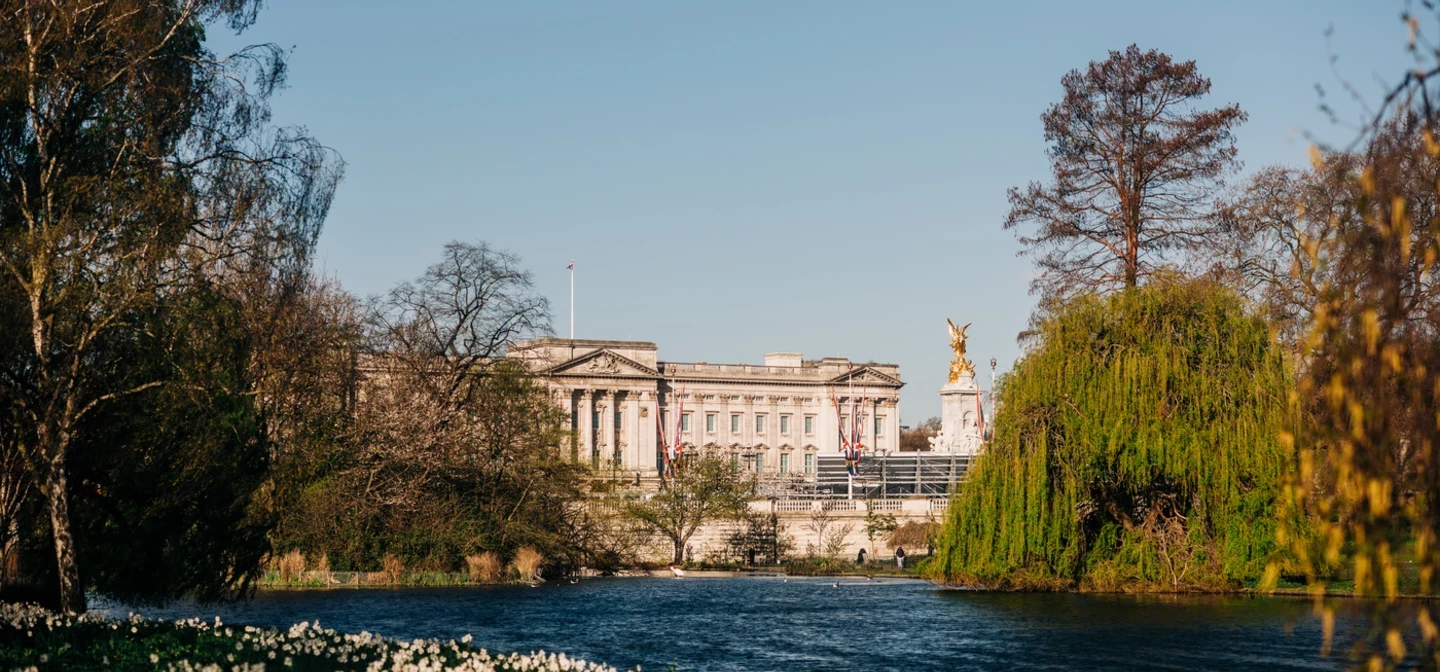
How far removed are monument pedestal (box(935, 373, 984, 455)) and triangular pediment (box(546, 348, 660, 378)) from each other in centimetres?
Result: 4706

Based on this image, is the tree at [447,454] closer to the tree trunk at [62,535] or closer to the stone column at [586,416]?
the tree trunk at [62,535]

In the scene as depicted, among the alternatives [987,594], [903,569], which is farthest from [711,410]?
[987,594]

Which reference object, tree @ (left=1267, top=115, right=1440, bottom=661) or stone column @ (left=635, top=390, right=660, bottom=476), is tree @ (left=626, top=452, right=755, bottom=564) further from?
tree @ (left=1267, top=115, right=1440, bottom=661)

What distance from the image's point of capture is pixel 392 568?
160 feet

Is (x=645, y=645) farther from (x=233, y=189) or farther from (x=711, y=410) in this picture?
(x=711, y=410)

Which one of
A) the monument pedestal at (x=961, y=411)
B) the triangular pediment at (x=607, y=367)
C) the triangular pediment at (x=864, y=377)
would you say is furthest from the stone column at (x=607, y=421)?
the monument pedestal at (x=961, y=411)

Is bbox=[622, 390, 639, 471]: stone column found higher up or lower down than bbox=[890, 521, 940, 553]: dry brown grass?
higher up

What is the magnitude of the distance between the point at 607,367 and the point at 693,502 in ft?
172

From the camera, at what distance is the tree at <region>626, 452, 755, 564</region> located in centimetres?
6736

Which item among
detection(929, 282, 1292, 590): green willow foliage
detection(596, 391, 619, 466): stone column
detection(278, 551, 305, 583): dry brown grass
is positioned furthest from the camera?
detection(596, 391, 619, 466): stone column

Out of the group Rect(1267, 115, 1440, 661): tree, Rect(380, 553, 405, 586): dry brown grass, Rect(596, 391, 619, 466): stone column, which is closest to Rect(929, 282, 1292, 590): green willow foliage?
Rect(380, 553, 405, 586): dry brown grass

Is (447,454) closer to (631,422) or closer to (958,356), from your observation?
(958,356)

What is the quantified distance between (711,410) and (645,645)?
327 ft

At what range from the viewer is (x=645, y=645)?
29797 millimetres
